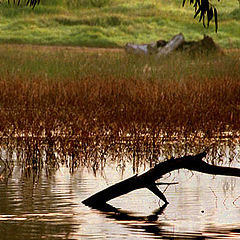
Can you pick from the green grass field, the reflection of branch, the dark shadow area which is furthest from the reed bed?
the green grass field

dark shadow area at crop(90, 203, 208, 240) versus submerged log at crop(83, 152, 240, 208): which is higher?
submerged log at crop(83, 152, 240, 208)

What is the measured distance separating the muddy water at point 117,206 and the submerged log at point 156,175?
0.15 m

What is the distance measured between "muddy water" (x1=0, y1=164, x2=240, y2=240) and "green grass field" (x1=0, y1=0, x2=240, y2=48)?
144 feet

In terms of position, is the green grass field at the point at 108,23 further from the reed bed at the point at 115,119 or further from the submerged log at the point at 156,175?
the submerged log at the point at 156,175

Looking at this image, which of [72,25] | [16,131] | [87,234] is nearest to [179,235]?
[87,234]

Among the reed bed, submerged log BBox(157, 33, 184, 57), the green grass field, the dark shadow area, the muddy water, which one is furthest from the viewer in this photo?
the green grass field

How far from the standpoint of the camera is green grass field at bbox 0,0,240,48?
60.3 meters

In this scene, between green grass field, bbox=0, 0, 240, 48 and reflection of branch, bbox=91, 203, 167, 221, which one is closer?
reflection of branch, bbox=91, 203, 167, 221

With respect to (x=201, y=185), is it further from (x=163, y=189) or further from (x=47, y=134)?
(x=47, y=134)

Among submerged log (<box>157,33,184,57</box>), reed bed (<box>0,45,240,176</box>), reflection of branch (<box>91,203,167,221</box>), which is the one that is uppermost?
submerged log (<box>157,33,184,57</box>)

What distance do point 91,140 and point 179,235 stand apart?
16.9 feet

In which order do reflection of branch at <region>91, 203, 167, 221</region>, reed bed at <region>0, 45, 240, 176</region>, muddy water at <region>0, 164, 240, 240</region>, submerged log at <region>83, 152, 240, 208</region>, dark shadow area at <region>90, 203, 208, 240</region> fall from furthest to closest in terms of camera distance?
reed bed at <region>0, 45, 240, 176</region>
submerged log at <region>83, 152, 240, 208</region>
reflection of branch at <region>91, 203, 167, 221</region>
muddy water at <region>0, 164, 240, 240</region>
dark shadow area at <region>90, 203, 208, 240</region>

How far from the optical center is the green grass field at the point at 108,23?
6034cm

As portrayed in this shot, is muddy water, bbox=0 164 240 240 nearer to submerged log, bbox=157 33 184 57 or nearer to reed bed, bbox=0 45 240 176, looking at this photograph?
reed bed, bbox=0 45 240 176
